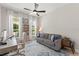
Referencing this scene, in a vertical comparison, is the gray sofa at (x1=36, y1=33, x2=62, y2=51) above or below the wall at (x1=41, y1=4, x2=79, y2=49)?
below

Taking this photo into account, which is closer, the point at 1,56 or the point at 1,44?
the point at 1,56

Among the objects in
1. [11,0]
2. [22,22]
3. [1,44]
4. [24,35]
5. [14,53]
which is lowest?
[14,53]

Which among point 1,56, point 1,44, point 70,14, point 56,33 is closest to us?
point 1,56

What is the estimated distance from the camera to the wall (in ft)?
8.73

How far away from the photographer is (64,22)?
2.79 meters

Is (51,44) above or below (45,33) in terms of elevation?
below

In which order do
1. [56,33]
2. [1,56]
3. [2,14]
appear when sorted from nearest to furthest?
[1,56], [2,14], [56,33]

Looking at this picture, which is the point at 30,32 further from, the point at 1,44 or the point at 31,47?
the point at 1,44

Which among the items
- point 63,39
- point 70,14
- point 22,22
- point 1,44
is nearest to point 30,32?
point 22,22

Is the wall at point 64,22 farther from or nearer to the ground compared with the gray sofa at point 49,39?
farther from the ground

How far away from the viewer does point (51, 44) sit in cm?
271

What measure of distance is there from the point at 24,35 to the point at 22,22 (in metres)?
0.38

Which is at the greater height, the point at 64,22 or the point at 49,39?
the point at 64,22

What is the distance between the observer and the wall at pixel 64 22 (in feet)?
8.73
